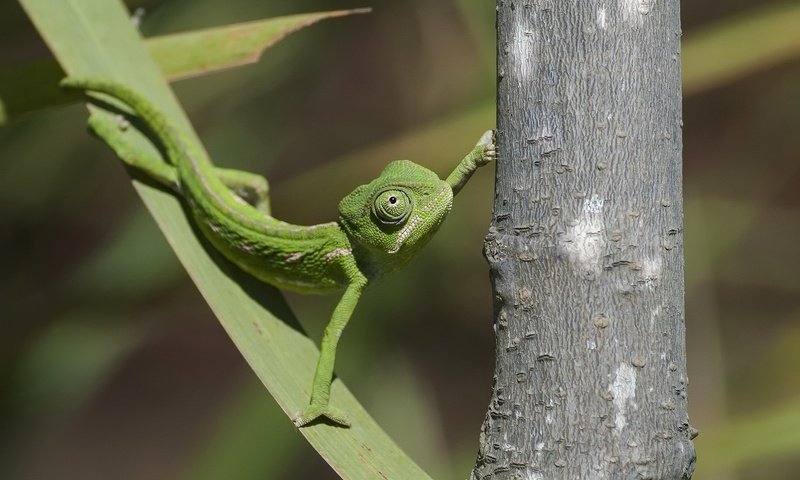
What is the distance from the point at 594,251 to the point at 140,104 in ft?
4.03

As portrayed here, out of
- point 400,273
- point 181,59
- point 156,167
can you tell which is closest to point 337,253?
point 156,167

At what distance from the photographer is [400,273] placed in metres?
2.91

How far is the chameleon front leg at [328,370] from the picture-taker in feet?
4.94

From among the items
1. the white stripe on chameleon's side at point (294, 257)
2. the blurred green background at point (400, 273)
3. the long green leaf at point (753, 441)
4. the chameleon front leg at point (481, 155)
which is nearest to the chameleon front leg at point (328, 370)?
the white stripe on chameleon's side at point (294, 257)

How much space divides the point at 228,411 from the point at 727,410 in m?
1.91

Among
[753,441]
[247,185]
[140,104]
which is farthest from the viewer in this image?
[753,441]

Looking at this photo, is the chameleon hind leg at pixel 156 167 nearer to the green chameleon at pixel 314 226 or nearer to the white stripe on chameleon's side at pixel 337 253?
the green chameleon at pixel 314 226

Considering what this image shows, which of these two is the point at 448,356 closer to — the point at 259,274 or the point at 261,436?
the point at 261,436

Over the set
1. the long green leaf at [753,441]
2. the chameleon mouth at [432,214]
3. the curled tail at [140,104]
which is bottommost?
the long green leaf at [753,441]

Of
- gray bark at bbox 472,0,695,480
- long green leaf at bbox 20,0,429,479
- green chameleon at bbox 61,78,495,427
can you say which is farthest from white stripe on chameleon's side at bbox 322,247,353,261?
gray bark at bbox 472,0,695,480

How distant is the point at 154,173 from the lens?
1.94m

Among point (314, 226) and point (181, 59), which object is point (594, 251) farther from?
point (181, 59)

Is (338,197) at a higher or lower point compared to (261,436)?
higher

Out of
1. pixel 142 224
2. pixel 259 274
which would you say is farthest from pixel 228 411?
pixel 259 274
